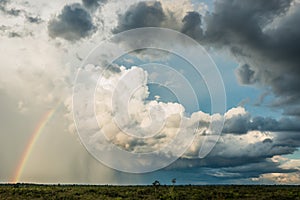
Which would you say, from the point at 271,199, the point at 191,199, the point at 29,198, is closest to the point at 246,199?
the point at 271,199

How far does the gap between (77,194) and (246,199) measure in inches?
1684

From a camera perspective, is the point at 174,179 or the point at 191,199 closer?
the point at 191,199

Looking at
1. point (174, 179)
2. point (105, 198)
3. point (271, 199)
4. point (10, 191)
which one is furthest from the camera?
point (10, 191)

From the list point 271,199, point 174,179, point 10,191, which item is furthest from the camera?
point 10,191

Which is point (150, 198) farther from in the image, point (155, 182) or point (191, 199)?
point (155, 182)

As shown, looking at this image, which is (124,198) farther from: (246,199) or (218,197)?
(246,199)

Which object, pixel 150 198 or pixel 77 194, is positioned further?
pixel 77 194

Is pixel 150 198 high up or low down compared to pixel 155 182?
down

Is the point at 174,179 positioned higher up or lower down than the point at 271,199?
higher up

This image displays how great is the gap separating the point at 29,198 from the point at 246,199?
50857 mm

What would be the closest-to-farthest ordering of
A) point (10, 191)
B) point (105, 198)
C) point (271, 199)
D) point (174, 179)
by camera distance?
point (271, 199) → point (105, 198) → point (174, 179) → point (10, 191)

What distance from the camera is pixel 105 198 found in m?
95.9

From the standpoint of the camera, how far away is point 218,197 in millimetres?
93938

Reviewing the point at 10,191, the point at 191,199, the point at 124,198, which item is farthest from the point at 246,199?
the point at 10,191
